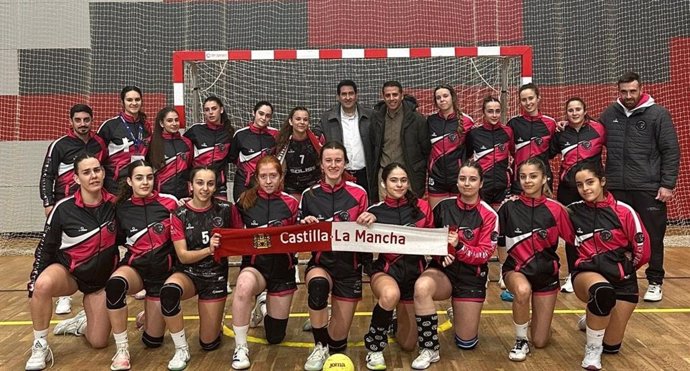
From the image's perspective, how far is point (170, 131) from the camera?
4914mm

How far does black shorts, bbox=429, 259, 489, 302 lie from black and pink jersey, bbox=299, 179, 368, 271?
62 cm

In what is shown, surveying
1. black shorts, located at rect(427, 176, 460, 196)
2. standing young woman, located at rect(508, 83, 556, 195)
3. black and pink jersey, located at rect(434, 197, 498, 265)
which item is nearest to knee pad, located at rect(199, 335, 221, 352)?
black and pink jersey, located at rect(434, 197, 498, 265)

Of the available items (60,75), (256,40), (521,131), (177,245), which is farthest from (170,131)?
(60,75)

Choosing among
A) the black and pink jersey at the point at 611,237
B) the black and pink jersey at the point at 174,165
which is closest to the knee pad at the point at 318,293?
the black and pink jersey at the point at 611,237

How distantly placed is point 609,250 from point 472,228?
2.81ft

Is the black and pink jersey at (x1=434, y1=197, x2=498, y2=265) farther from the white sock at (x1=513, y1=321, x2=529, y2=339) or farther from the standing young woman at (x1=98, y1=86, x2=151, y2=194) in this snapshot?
the standing young woman at (x1=98, y1=86, x2=151, y2=194)

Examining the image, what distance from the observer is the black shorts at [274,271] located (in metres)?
3.75

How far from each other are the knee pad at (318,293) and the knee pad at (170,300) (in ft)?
2.68

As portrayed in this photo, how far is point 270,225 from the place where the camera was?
383 cm

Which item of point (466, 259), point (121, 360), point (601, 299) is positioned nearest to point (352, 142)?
point (466, 259)

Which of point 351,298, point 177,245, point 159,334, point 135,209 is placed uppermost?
point 135,209

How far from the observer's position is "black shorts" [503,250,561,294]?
3688 millimetres

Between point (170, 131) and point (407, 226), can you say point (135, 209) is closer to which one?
point (170, 131)

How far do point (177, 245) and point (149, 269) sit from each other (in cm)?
29
